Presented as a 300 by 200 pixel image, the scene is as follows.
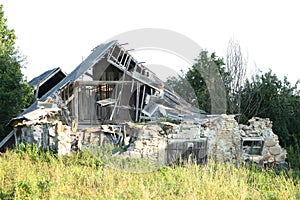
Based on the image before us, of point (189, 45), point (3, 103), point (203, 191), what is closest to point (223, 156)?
point (189, 45)

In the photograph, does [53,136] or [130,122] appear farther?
[130,122]

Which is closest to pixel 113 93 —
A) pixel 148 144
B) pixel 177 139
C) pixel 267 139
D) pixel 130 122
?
pixel 130 122

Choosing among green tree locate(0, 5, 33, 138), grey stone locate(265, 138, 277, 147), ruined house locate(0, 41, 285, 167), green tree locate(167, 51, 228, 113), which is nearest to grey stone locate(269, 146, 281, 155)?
ruined house locate(0, 41, 285, 167)

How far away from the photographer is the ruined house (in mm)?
14211

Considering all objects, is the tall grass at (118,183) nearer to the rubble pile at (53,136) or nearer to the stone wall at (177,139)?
the rubble pile at (53,136)

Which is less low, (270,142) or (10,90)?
(10,90)

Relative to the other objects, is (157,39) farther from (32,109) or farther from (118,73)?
(32,109)

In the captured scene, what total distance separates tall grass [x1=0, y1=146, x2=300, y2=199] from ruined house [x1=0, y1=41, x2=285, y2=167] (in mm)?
2471

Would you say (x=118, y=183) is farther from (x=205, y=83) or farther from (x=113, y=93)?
(x=205, y=83)

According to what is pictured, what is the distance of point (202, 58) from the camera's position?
82.5 feet

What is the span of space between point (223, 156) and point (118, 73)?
26.1 ft

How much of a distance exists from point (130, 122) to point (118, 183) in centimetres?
724

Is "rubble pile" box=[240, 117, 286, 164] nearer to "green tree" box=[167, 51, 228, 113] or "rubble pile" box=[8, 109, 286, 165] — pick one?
"rubble pile" box=[8, 109, 286, 165]

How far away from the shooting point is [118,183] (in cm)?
927
